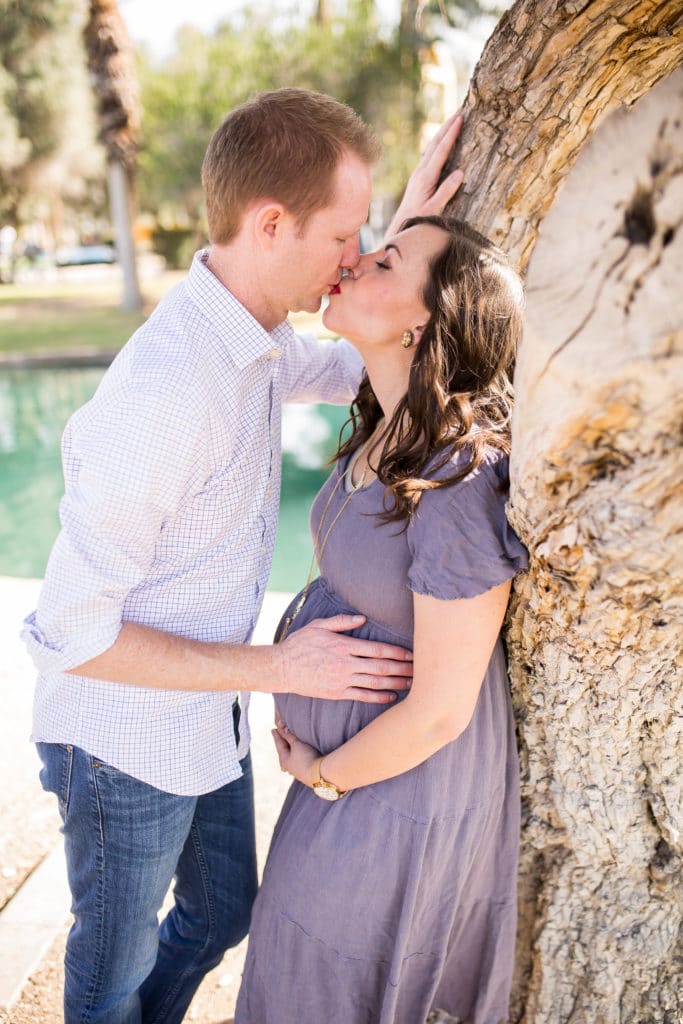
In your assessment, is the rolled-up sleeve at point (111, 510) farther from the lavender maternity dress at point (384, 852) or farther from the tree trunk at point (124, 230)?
the tree trunk at point (124, 230)

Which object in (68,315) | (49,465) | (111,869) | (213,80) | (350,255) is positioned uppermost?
(213,80)

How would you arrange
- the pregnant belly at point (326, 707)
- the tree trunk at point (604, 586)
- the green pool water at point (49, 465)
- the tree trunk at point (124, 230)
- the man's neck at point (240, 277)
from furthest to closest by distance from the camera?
the tree trunk at point (124, 230), the green pool water at point (49, 465), the man's neck at point (240, 277), the pregnant belly at point (326, 707), the tree trunk at point (604, 586)

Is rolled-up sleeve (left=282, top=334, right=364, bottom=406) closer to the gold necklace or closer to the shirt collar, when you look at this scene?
the gold necklace

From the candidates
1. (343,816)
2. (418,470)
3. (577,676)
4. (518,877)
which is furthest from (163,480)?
(518,877)

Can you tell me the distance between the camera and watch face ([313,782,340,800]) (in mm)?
1869

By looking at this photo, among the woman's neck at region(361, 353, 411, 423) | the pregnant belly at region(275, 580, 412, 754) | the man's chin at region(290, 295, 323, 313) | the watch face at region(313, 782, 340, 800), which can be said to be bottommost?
the watch face at region(313, 782, 340, 800)

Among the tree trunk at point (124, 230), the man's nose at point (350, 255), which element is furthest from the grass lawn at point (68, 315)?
the man's nose at point (350, 255)

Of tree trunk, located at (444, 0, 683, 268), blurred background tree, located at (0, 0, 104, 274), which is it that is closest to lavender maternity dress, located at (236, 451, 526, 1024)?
tree trunk, located at (444, 0, 683, 268)

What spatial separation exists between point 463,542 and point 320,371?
1.13 m

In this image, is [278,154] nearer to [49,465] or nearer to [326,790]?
[326,790]

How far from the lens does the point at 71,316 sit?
794 inches

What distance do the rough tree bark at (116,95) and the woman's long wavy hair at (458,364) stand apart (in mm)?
15766

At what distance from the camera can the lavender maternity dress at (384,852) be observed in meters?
1.77

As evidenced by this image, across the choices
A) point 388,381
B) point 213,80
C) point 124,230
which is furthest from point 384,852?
point 213,80
